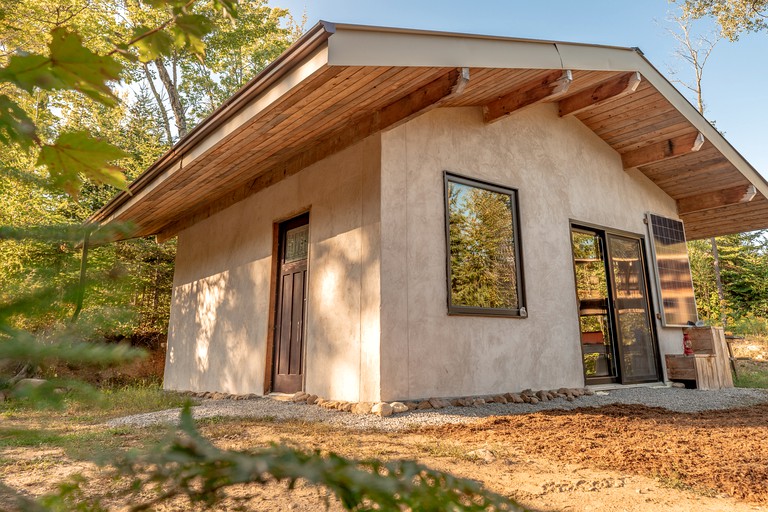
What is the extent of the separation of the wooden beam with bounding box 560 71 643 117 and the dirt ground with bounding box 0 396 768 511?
11.2 feet

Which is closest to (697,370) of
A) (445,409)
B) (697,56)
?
(445,409)

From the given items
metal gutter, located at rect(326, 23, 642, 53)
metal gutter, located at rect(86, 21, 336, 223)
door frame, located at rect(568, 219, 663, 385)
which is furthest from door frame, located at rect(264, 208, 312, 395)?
door frame, located at rect(568, 219, 663, 385)

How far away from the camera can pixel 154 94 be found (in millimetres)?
13477

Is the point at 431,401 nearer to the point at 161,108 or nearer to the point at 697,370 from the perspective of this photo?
the point at 697,370

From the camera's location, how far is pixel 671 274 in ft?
23.1

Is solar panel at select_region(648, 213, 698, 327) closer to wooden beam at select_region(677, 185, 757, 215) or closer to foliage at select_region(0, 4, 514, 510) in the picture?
wooden beam at select_region(677, 185, 757, 215)

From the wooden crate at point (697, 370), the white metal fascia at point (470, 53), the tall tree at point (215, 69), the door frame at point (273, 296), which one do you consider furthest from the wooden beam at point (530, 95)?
the tall tree at point (215, 69)

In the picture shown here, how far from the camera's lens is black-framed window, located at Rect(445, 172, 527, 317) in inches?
185

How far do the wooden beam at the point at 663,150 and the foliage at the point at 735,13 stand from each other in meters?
8.09

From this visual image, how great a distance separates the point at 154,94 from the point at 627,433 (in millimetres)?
14432

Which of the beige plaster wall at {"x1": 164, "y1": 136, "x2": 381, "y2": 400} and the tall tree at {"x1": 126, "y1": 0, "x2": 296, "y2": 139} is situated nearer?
the beige plaster wall at {"x1": 164, "y1": 136, "x2": 381, "y2": 400}

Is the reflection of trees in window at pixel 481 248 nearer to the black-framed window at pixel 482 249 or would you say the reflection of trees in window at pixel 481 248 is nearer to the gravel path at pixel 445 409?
the black-framed window at pixel 482 249

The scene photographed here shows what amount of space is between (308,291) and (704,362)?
211 inches

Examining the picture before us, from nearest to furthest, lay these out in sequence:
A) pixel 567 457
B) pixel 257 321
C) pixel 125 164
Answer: pixel 567 457, pixel 257 321, pixel 125 164
